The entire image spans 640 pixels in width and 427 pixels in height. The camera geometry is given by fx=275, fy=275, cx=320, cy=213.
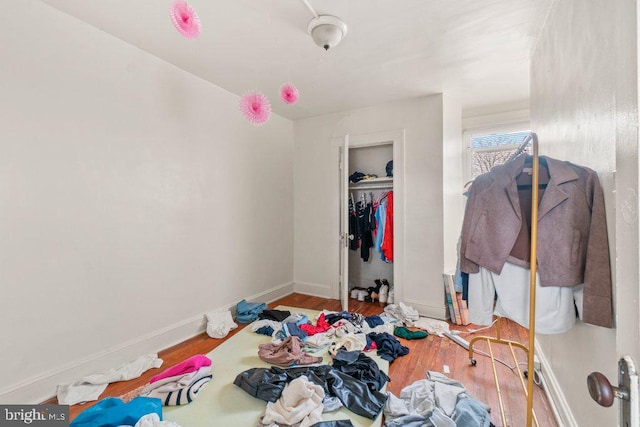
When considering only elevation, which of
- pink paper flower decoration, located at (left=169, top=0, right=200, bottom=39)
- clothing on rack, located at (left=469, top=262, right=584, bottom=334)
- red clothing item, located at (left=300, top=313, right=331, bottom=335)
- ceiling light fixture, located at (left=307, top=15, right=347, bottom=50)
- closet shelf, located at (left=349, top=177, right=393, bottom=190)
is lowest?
red clothing item, located at (left=300, top=313, right=331, bottom=335)

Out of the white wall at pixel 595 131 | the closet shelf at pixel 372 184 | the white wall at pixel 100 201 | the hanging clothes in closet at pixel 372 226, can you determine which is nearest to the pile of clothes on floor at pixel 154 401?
the white wall at pixel 100 201

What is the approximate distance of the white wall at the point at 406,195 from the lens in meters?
3.25

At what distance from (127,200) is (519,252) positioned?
109 inches

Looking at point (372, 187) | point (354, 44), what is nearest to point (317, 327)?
point (372, 187)

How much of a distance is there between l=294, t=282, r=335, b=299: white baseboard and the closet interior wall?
1.40ft

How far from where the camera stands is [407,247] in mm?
3408

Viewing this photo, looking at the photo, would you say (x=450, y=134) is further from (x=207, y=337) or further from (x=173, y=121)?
(x=207, y=337)

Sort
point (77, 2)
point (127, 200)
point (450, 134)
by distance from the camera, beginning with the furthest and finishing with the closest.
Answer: point (450, 134) → point (127, 200) → point (77, 2)

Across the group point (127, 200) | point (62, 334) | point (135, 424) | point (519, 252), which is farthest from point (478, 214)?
point (62, 334)

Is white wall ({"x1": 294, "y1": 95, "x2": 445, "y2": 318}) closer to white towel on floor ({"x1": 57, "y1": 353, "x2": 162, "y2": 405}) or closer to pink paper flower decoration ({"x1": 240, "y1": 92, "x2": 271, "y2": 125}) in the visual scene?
pink paper flower decoration ({"x1": 240, "y1": 92, "x2": 271, "y2": 125})

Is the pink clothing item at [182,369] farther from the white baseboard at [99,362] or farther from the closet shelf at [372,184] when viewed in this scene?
the closet shelf at [372,184]

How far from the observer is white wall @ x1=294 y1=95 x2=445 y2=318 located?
10.6 feet

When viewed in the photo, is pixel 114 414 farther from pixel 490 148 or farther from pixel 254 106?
pixel 490 148

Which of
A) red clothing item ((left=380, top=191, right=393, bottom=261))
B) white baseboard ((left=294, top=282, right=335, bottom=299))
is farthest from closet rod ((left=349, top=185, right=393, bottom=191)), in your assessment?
white baseboard ((left=294, top=282, right=335, bottom=299))
